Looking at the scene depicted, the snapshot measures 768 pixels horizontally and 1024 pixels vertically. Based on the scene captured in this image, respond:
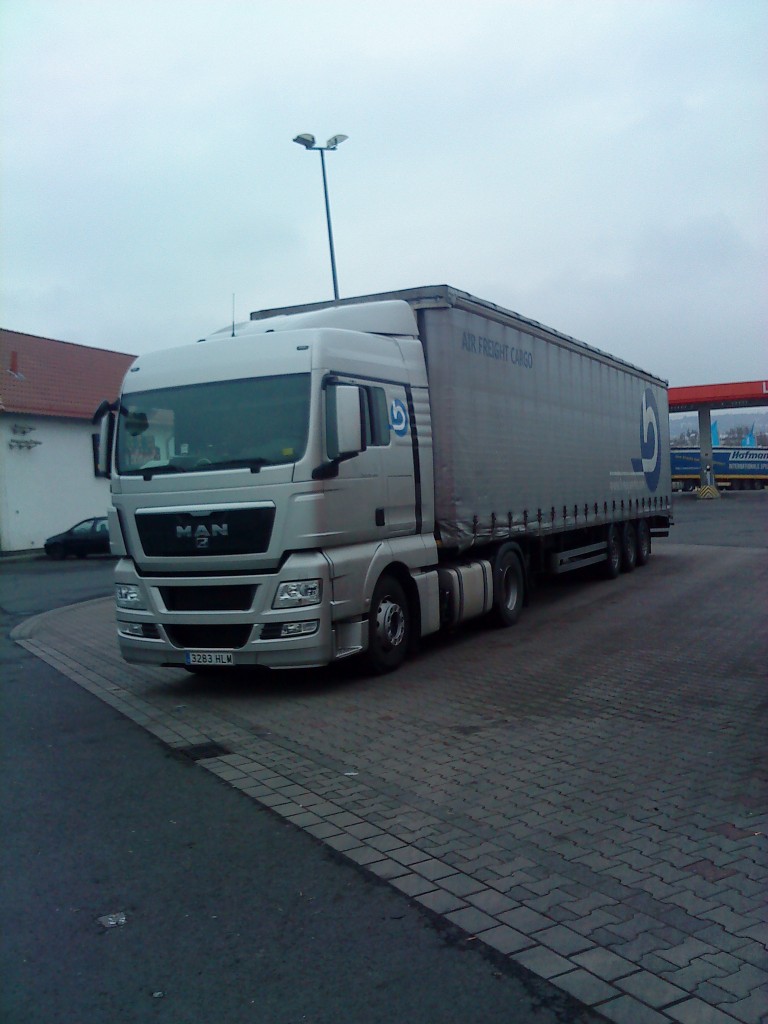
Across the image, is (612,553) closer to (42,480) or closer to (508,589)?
(508,589)

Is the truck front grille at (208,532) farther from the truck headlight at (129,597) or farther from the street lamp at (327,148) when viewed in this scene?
the street lamp at (327,148)

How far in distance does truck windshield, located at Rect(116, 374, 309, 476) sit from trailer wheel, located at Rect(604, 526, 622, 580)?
1019 cm

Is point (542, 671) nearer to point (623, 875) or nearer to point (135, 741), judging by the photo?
point (135, 741)

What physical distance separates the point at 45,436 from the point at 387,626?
2795 centimetres

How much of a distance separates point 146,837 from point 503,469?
775 centimetres

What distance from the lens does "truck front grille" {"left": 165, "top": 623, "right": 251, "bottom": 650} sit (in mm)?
8547

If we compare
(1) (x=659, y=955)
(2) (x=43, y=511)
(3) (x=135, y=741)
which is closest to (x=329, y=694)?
(3) (x=135, y=741)

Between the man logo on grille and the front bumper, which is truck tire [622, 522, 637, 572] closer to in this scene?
the front bumper

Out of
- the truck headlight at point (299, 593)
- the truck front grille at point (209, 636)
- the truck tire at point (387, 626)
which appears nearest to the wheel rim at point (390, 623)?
the truck tire at point (387, 626)

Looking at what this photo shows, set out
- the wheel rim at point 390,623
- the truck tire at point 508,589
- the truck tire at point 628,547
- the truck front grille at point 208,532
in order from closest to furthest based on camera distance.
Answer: the truck front grille at point 208,532 < the wheel rim at point 390,623 < the truck tire at point 508,589 < the truck tire at point 628,547

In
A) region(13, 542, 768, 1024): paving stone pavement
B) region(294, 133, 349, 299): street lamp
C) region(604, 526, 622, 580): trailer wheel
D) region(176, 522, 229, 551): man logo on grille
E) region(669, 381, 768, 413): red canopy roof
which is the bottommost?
region(13, 542, 768, 1024): paving stone pavement

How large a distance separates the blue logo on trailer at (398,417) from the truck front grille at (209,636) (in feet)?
8.56

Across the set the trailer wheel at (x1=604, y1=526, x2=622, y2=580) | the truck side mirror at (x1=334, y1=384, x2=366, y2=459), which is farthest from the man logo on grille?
the trailer wheel at (x1=604, y1=526, x2=622, y2=580)

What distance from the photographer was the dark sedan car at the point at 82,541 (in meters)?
30.1
